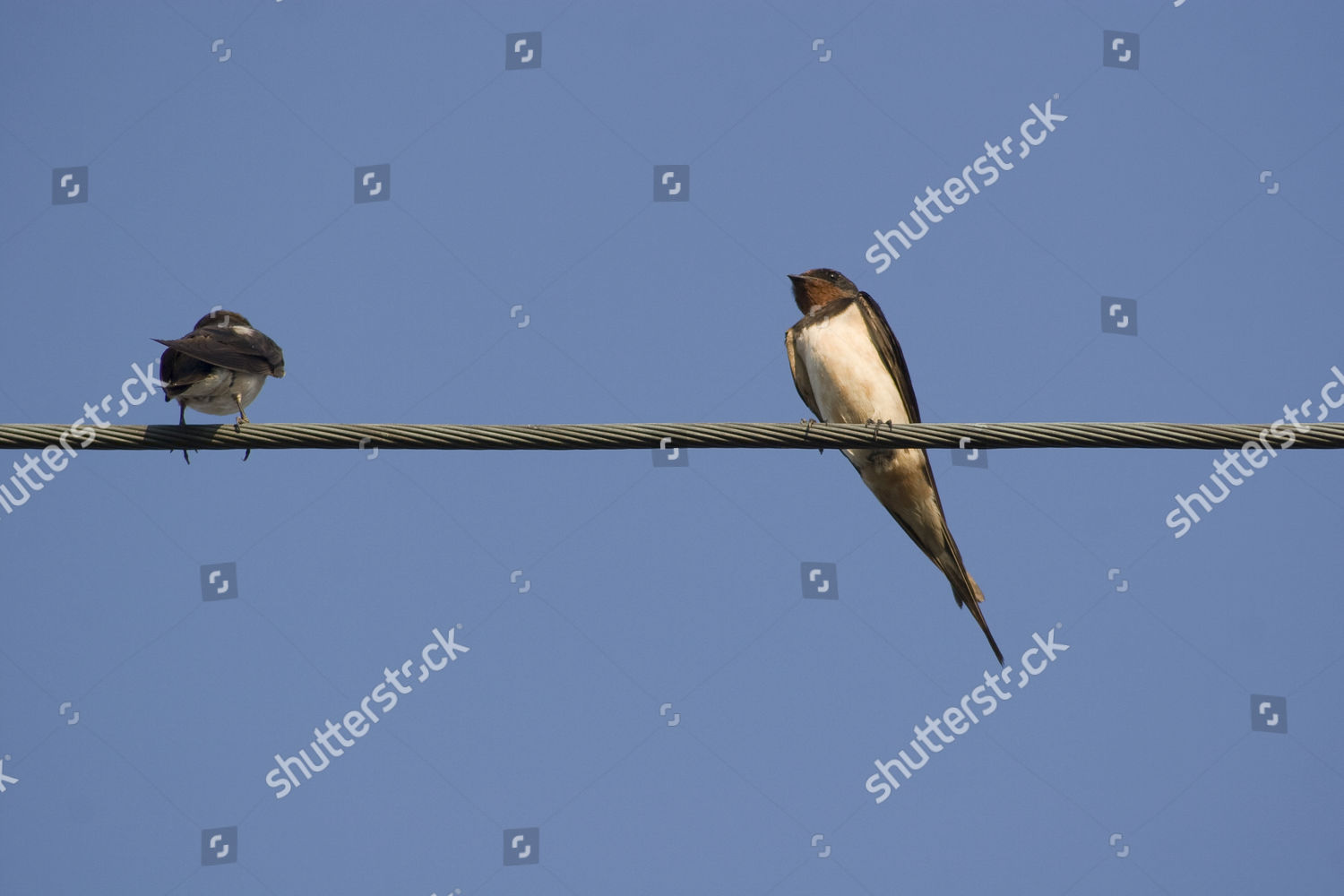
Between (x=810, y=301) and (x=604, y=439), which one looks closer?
(x=604, y=439)

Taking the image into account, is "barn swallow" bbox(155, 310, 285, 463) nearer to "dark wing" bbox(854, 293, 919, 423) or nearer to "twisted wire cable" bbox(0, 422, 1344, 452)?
"twisted wire cable" bbox(0, 422, 1344, 452)

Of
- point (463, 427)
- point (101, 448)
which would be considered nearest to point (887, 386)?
point (463, 427)

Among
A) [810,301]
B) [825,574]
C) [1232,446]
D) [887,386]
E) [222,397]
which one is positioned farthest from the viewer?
[825,574]

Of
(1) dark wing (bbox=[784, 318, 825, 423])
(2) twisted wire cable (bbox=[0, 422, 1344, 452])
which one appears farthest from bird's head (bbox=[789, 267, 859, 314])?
(2) twisted wire cable (bbox=[0, 422, 1344, 452])

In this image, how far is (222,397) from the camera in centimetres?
653

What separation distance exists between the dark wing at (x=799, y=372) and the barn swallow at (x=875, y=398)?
0.02 m

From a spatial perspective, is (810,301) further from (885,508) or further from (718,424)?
(718,424)

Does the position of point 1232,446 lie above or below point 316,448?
below

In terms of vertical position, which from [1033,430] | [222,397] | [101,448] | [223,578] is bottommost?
[1033,430]

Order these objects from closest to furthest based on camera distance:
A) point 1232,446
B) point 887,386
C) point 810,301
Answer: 1. point 1232,446
2. point 887,386
3. point 810,301

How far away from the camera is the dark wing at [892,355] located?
727cm

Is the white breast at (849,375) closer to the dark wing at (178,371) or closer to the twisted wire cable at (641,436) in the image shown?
the twisted wire cable at (641,436)

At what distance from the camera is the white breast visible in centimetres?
712

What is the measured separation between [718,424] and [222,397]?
A: 3.06m
